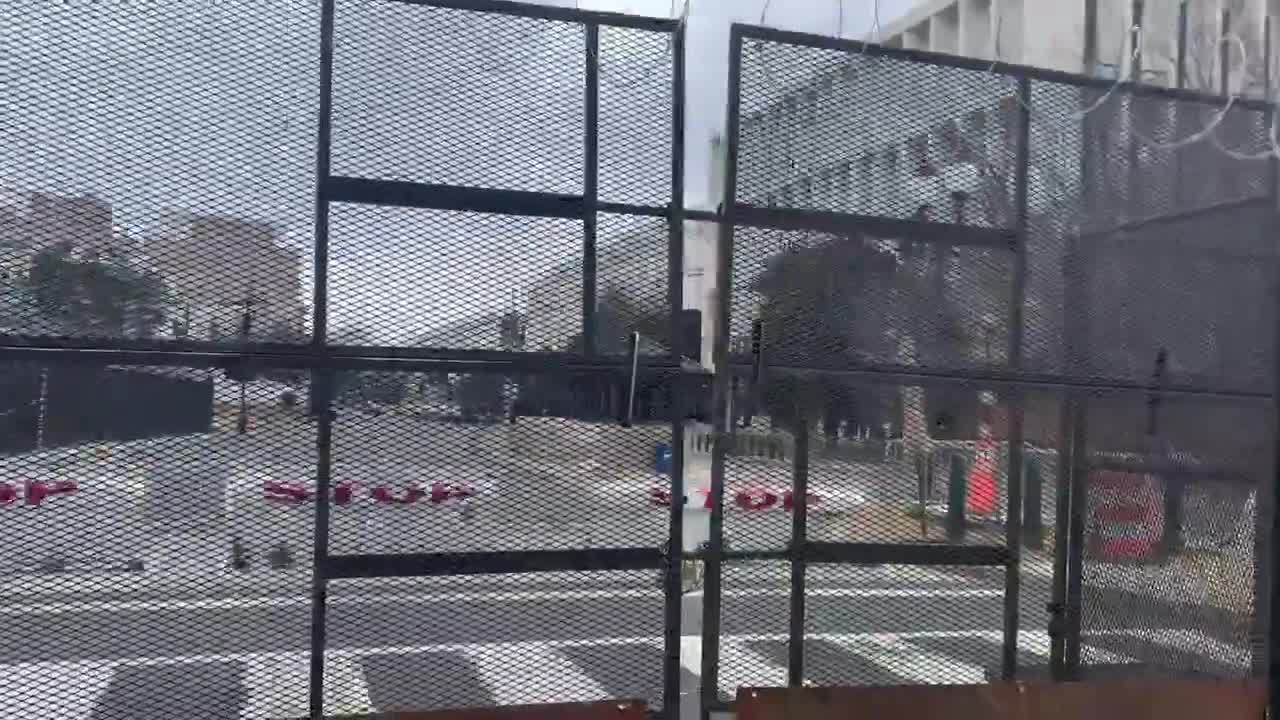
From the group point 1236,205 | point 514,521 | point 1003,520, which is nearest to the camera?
point 514,521

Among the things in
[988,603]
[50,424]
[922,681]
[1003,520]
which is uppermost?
[50,424]

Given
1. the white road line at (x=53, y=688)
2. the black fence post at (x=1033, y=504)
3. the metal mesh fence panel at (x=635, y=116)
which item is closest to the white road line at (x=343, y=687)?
the white road line at (x=53, y=688)

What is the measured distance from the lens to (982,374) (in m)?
4.39

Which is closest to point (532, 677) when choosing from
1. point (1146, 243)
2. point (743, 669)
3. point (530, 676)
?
point (530, 676)

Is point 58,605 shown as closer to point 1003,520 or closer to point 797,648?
point 797,648

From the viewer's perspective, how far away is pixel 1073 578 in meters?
4.60

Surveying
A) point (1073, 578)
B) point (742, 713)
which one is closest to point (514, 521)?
point (742, 713)

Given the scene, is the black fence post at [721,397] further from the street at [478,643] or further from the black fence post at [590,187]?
the black fence post at [590,187]

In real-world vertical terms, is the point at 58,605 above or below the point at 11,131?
below

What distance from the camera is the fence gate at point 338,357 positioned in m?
3.42

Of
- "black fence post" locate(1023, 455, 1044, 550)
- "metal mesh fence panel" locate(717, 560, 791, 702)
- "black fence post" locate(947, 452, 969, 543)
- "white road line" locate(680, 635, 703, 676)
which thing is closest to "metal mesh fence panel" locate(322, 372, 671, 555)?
"metal mesh fence panel" locate(717, 560, 791, 702)

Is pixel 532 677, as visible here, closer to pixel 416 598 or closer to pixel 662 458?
pixel 416 598

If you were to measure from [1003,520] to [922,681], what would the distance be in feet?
2.55

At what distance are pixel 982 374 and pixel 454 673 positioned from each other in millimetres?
2353
